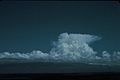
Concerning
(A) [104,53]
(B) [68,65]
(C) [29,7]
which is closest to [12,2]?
(C) [29,7]

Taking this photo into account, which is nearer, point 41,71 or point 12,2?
point 12,2

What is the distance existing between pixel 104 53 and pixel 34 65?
7.73ft

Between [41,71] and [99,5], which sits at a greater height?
[99,5]

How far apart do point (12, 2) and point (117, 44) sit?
3763 millimetres

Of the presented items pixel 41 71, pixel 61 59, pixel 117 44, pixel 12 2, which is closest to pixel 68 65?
pixel 61 59

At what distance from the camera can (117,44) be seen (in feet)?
29.1

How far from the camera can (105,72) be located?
8.91 metres
